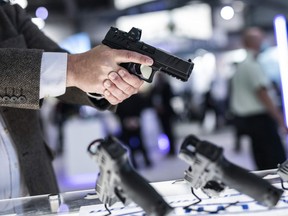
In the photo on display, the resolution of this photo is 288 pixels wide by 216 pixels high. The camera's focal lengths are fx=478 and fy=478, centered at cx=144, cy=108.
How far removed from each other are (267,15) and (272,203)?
39.1 ft

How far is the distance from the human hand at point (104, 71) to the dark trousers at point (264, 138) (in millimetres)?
2779

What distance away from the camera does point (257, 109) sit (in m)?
3.63

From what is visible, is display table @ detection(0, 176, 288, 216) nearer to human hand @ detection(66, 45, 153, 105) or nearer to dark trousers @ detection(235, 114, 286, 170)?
human hand @ detection(66, 45, 153, 105)

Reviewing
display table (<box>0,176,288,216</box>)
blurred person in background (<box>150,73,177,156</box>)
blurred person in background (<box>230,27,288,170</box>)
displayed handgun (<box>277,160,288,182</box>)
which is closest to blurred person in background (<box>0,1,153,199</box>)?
display table (<box>0,176,288,216</box>)

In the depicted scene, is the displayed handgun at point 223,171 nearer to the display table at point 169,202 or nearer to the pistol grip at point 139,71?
the display table at point 169,202

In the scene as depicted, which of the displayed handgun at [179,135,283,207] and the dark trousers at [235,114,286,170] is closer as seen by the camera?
the displayed handgun at [179,135,283,207]

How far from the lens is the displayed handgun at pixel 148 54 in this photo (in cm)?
84

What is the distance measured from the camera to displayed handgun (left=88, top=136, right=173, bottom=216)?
678 mm

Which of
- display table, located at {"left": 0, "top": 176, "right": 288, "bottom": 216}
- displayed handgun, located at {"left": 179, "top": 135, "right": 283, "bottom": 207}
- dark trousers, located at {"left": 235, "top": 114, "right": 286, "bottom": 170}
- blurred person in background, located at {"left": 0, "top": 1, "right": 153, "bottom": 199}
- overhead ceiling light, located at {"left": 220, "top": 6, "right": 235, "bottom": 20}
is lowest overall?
dark trousers, located at {"left": 235, "top": 114, "right": 286, "bottom": 170}

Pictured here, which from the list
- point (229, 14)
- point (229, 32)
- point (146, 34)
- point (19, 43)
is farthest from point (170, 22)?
point (19, 43)

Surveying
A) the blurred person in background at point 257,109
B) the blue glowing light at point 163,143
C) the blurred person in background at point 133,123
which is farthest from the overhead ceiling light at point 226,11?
the blurred person in background at point 257,109

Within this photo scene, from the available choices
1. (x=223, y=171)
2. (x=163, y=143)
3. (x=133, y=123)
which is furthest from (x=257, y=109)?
(x=163, y=143)

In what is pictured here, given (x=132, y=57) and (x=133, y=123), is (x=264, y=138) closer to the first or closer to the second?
(x=133, y=123)

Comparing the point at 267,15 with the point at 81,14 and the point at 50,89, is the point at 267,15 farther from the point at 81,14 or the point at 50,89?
the point at 50,89
